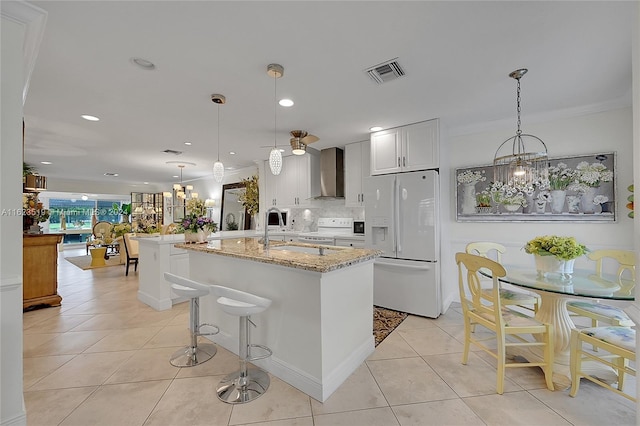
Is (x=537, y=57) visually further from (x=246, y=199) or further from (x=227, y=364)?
(x=246, y=199)

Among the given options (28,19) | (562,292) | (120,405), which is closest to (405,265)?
(562,292)

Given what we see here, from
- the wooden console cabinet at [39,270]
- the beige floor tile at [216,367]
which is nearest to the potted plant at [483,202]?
the beige floor tile at [216,367]

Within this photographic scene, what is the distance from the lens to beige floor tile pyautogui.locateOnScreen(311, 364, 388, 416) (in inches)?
70.7

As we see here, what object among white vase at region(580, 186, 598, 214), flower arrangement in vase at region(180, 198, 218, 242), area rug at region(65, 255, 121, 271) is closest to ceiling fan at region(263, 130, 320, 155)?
flower arrangement in vase at region(180, 198, 218, 242)

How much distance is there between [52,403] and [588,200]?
Result: 17.4 ft

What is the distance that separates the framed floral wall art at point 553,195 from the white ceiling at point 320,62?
64 cm

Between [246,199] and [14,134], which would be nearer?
[14,134]

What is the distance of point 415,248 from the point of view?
11.3 ft

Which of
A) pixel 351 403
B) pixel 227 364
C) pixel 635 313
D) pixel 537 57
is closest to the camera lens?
pixel 635 313

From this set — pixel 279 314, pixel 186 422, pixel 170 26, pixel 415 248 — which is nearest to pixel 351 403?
pixel 279 314

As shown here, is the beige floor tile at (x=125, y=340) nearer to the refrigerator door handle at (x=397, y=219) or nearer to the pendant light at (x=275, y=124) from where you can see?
A: the pendant light at (x=275, y=124)

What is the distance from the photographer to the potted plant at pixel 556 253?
6.79 ft

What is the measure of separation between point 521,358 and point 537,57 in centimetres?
259

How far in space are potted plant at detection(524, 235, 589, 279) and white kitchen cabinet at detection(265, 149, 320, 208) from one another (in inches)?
138
